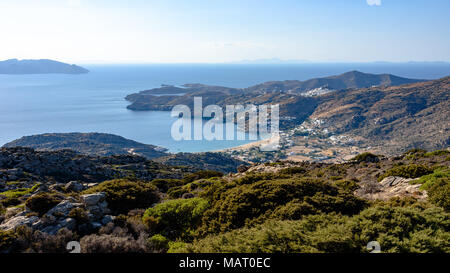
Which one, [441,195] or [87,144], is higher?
[441,195]

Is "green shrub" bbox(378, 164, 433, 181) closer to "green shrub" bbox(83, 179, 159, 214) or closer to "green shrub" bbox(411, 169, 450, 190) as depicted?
"green shrub" bbox(411, 169, 450, 190)

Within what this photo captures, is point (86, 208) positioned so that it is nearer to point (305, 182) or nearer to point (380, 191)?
point (305, 182)

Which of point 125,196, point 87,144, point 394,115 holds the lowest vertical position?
point 87,144

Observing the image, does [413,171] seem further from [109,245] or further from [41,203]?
[41,203]

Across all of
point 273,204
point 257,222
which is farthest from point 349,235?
point 273,204

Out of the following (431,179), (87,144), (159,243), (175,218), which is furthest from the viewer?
(87,144)

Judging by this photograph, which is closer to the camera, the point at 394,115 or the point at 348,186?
the point at 348,186

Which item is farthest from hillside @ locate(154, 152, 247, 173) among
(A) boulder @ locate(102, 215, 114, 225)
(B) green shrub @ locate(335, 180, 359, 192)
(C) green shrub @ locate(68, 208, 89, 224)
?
(C) green shrub @ locate(68, 208, 89, 224)
